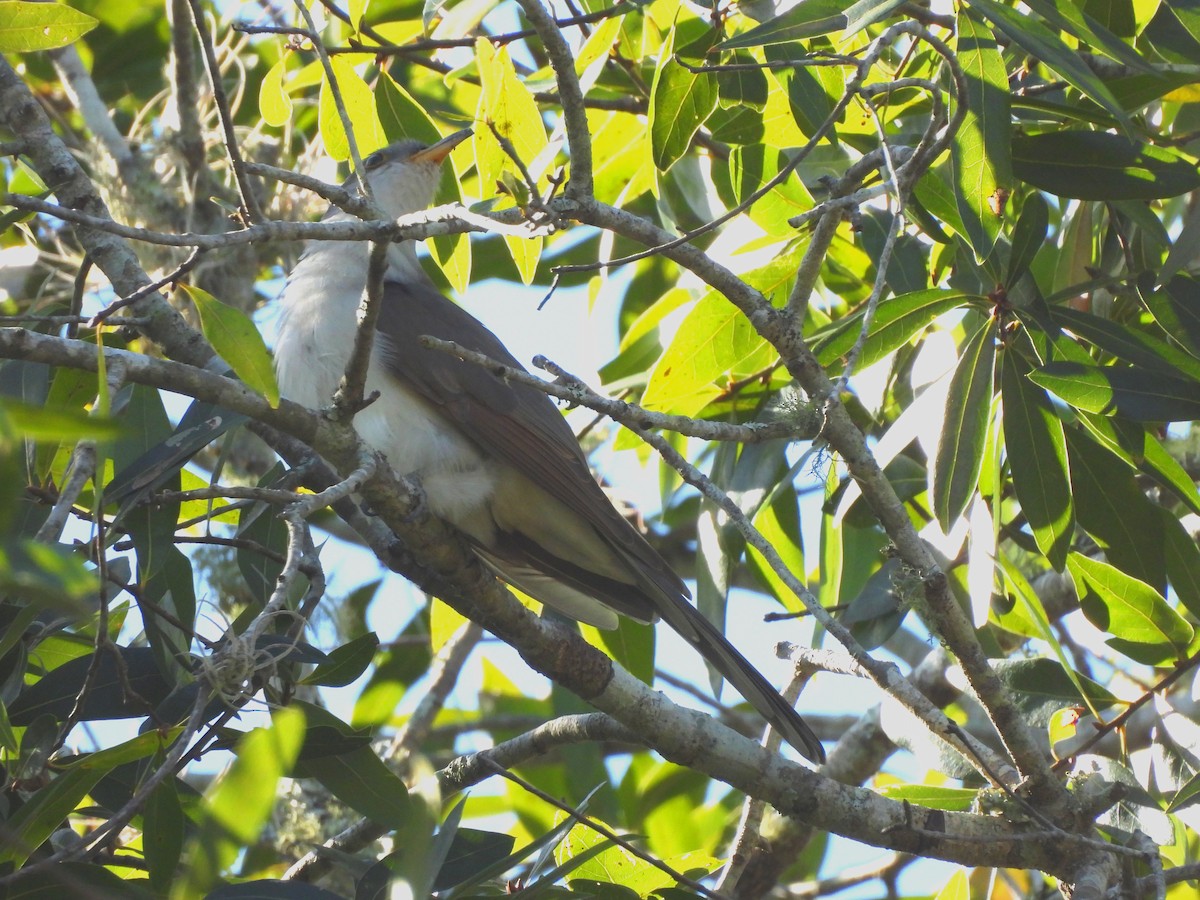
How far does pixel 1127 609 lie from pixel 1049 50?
1455mm

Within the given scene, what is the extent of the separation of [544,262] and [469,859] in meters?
3.00

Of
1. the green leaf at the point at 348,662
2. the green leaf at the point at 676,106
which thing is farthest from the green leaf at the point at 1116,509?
the green leaf at the point at 348,662

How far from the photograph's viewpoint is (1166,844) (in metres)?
2.90

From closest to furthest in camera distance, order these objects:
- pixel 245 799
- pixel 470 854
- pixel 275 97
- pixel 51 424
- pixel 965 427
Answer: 1. pixel 51 424
2. pixel 245 799
3. pixel 470 854
4. pixel 965 427
5. pixel 275 97

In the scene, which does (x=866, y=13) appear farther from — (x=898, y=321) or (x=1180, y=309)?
(x=1180, y=309)

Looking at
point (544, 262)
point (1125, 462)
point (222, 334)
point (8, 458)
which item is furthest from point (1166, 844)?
point (544, 262)

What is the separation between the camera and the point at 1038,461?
3.04 metres

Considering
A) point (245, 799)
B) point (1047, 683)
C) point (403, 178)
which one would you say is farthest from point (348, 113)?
point (245, 799)

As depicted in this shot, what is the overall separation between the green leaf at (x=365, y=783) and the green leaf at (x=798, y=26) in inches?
66.1

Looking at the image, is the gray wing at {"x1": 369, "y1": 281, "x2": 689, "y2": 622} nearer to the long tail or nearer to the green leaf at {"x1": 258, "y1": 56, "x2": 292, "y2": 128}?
the long tail

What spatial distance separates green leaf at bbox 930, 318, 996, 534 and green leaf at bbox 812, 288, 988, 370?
11 centimetres

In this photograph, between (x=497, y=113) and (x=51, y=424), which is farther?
(x=497, y=113)

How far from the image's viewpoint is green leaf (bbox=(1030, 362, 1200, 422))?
2.72 m

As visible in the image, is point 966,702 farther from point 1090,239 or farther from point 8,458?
point 8,458
